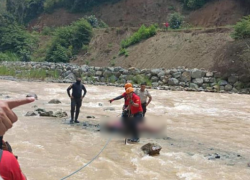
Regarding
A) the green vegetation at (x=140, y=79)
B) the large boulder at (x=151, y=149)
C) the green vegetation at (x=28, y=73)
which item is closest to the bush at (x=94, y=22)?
the green vegetation at (x=28, y=73)

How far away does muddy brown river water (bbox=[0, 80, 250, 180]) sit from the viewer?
21.0ft

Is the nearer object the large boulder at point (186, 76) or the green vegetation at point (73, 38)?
the large boulder at point (186, 76)

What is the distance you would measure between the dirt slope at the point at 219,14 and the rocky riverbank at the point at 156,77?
658 inches

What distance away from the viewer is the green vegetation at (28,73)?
27062 millimetres

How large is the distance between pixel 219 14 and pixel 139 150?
3508 centimetres

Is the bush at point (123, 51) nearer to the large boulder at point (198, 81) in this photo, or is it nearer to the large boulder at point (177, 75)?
the large boulder at point (177, 75)

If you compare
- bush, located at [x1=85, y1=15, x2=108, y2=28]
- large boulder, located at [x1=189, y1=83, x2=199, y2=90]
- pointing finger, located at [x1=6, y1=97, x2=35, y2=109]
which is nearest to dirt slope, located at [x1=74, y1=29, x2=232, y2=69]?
large boulder, located at [x1=189, y1=83, x2=199, y2=90]

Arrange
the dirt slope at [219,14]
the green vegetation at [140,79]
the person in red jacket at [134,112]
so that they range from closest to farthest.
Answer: the person in red jacket at [134,112], the green vegetation at [140,79], the dirt slope at [219,14]

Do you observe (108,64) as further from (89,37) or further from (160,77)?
(160,77)

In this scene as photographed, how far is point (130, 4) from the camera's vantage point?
5019 centimetres

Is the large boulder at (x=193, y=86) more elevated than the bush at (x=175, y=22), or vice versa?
the bush at (x=175, y=22)

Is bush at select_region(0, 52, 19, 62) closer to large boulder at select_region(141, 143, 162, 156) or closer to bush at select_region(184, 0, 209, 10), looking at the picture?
bush at select_region(184, 0, 209, 10)

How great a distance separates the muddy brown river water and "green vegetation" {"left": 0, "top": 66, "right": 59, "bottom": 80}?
46.8 ft

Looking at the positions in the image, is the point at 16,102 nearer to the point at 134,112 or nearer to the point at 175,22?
the point at 134,112
